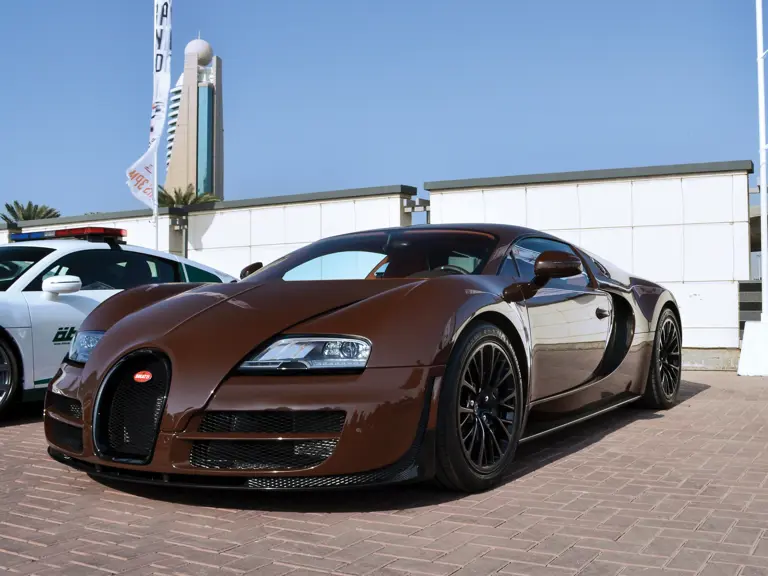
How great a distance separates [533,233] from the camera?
16.6ft

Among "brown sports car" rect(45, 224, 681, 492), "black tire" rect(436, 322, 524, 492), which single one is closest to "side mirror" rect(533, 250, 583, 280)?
"brown sports car" rect(45, 224, 681, 492)

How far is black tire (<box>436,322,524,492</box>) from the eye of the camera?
11.8 feet

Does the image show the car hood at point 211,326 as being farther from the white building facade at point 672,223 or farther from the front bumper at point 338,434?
the white building facade at point 672,223

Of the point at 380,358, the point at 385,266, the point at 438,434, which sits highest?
the point at 385,266

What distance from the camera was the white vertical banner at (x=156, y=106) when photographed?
18.8 meters

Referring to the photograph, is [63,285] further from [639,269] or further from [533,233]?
[639,269]

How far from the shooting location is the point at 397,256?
15.4 ft

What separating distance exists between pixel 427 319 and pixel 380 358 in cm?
30

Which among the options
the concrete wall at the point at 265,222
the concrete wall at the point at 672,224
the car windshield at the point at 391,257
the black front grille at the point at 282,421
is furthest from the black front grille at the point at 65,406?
the concrete wall at the point at 265,222

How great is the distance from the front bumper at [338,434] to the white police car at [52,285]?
3.13m

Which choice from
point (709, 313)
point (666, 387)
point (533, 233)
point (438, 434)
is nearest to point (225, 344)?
point (438, 434)

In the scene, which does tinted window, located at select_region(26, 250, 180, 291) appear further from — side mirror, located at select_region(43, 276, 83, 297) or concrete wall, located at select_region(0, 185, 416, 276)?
concrete wall, located at select_region(0, 185, 416, 276)

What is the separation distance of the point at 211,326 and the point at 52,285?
3263 mm

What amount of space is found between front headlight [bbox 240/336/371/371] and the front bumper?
0.17ft
